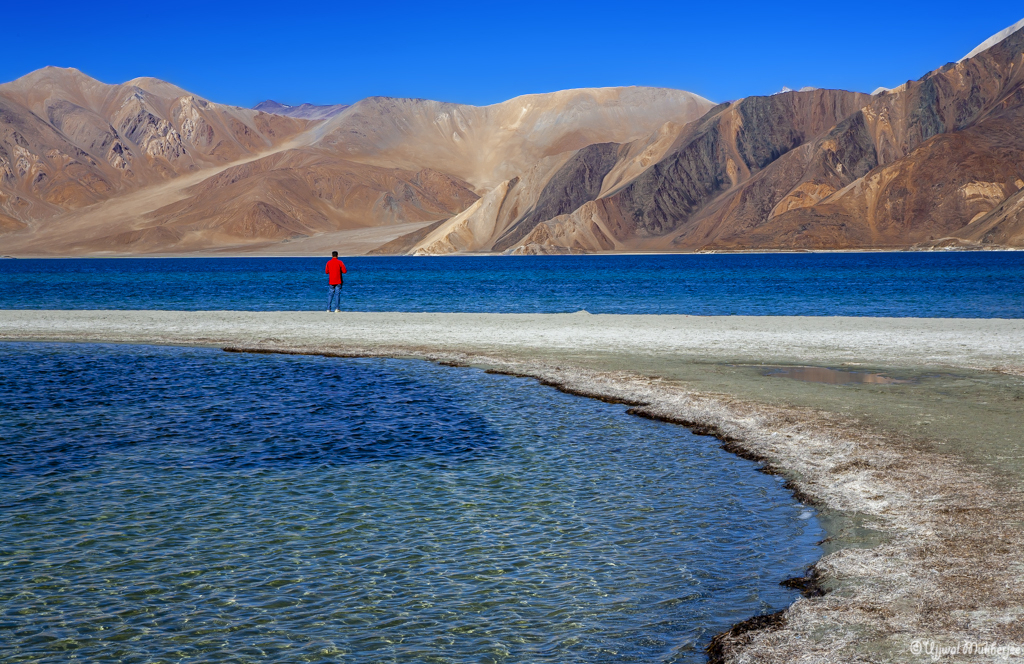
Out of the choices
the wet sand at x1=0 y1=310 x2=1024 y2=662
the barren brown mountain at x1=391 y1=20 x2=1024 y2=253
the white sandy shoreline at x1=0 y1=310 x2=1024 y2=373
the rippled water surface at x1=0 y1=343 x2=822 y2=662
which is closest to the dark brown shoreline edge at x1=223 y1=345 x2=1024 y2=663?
the wet sand at x1=0 y1=310 x2=1024 y2=662

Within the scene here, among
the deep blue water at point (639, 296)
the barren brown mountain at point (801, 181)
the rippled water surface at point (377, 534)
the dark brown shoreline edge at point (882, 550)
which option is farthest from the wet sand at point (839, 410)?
the barren brown mountain at point (801, 181)

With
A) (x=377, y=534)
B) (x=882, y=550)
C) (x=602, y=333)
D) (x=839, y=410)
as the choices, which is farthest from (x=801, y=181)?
(x=377, y=534)

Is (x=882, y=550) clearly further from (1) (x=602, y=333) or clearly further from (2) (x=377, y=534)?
(1) (x=602, y=333)

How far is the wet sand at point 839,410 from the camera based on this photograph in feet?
20.4

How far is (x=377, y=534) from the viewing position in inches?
326

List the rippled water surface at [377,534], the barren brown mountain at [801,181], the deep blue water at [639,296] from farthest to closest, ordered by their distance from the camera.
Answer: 1. the barren brown mountain at [801,181]
2. the deep blue water at [639,296]
3. the rippled water surface at [377,534]

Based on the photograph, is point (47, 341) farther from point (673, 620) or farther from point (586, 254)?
point (586, 254)

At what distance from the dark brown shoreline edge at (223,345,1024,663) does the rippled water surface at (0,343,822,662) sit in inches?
14.7

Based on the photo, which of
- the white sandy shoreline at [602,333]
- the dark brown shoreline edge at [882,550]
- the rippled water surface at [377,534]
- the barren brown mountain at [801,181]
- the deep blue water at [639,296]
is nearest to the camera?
the dark brown shoreline edge at [882,550]

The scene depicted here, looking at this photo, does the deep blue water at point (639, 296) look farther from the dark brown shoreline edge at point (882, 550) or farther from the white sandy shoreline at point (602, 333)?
the dark brown shoreline edge at point (882, 550)

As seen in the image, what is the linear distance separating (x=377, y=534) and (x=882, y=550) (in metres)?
4.20

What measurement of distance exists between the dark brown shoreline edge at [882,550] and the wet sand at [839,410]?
0.02 m

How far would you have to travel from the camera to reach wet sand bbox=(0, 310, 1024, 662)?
6227 millimetres

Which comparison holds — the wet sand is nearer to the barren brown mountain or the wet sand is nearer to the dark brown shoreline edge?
the dark brown shoreline edge
